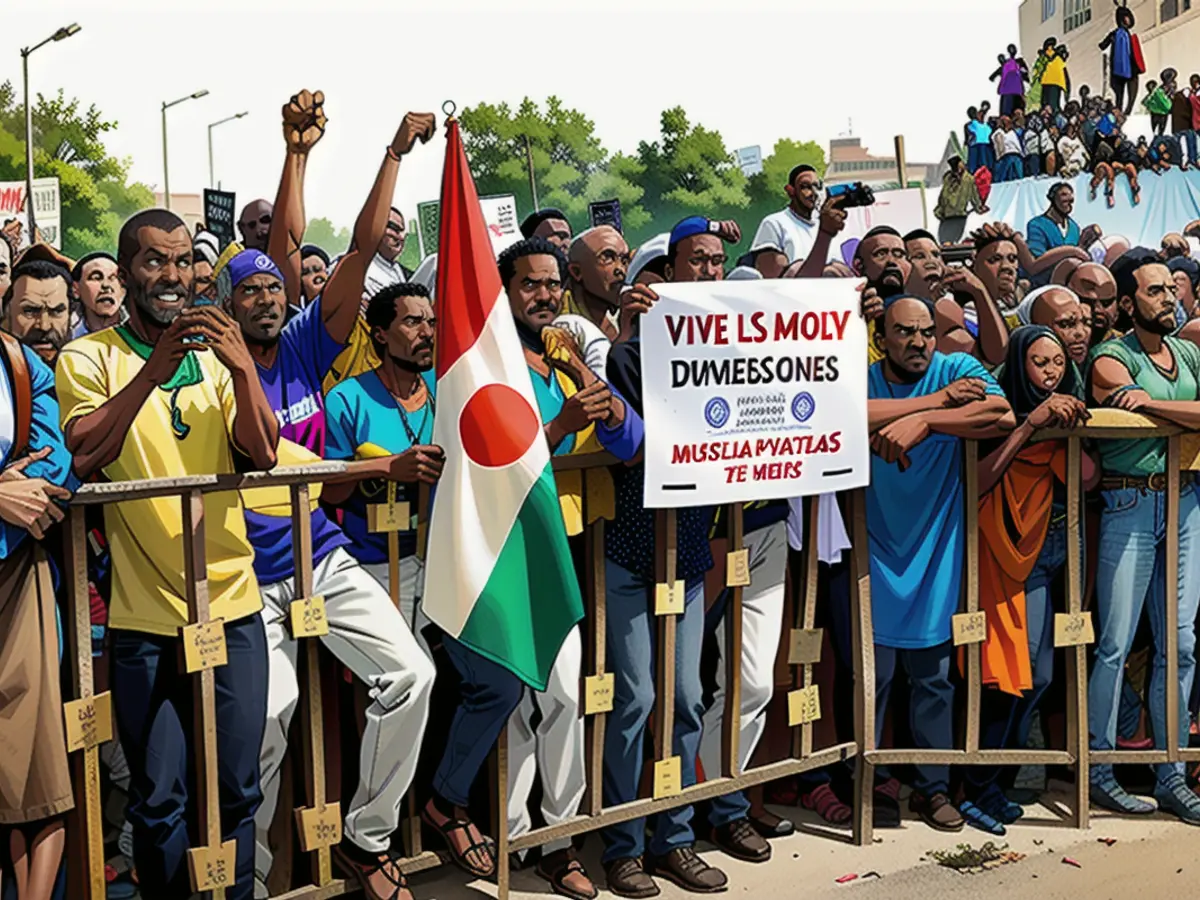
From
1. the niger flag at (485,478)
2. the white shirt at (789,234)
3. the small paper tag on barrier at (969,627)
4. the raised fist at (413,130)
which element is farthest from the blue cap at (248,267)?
the white shirt at (789,234)

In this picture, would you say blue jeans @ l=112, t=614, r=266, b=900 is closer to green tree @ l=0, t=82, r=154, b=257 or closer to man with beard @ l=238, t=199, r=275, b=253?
man with beard @ l=238, t=199, r=275, b=253

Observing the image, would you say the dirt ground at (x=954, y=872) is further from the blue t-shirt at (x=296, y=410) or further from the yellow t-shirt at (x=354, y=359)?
the yellow t-shirt at (x=354, y=359)

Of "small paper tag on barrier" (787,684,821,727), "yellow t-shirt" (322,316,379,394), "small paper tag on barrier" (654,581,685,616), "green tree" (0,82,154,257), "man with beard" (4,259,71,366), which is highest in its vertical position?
"green tree" (0,82,154,257)

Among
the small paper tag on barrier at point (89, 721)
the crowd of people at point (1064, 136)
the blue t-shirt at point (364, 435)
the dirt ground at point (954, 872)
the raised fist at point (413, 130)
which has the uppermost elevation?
the crowd of people at point (1064, 136)

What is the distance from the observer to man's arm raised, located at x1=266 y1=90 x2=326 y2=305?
5.07 meters

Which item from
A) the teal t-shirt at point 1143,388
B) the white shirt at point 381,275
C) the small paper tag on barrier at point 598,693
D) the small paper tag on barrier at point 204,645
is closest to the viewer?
the small paper tag on barrier at point 204,645

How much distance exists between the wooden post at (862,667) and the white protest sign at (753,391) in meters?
0.28

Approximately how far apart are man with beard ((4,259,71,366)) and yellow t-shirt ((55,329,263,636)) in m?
0.83

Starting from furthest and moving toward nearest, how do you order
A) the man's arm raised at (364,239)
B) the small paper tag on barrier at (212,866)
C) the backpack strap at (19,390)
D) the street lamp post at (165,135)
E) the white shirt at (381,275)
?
the street lamp post at (165,135) → the white shirt at (381,275) → the man's arm raised at (364,239) → the small paper tag on barrier at (212,866) → the backpack strap at (19,390)

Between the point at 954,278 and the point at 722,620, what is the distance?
77.8 inches

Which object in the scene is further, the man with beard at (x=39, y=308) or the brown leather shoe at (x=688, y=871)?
the brown leather shoe at (x=688, y=871)

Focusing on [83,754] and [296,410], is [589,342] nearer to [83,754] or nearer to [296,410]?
[296,410]

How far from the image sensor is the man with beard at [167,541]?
163 inches

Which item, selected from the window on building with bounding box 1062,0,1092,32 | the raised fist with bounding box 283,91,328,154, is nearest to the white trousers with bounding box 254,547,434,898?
the raised fist with bounding box 283,91,328,154
